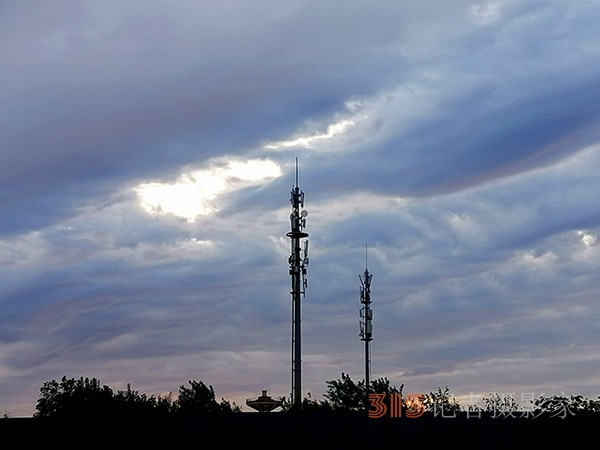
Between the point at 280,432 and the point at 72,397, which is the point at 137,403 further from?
the point at 280,432

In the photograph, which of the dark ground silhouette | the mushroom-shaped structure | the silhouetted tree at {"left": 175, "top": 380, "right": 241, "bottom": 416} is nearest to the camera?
the dark ground silhouette

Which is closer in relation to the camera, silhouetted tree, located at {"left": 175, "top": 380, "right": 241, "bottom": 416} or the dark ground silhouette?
the dark ground silhouette

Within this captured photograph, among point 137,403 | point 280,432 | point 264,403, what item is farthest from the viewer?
point 137,403

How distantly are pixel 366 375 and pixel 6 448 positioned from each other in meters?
31.9

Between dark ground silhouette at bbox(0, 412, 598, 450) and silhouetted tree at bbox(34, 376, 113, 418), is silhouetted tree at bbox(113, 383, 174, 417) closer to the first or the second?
silhouetted tree at bbox(34, 376, 113, 418)

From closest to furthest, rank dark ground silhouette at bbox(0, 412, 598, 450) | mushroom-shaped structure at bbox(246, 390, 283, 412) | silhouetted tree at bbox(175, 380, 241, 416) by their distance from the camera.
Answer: dark ground silhouette at bbox(0, 412, 598, 450)
mushroom-shaped structure at bbox(246, 390, 283, 412)
silhouetted tree at bbox(175, 380, 241, 416)

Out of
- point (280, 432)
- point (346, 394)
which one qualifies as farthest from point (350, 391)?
point (280, 432)

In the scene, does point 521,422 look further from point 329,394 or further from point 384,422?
point 329,394

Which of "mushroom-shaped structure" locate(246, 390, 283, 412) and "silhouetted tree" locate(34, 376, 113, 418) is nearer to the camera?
"mushroom-shaped structure" locate(246, 390, 283, 412)

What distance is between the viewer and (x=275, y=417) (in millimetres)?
34156

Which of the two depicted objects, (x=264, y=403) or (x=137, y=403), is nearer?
(x=264, y=403)

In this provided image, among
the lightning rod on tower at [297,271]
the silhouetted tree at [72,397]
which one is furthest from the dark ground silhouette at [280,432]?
the silhouetted tree at [72,397]

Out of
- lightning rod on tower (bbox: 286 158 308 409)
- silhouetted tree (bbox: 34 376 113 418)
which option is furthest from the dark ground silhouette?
silhouetted tree (bbox: 34 376 113 418)

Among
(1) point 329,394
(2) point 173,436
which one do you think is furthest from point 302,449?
(1) point 329,394
